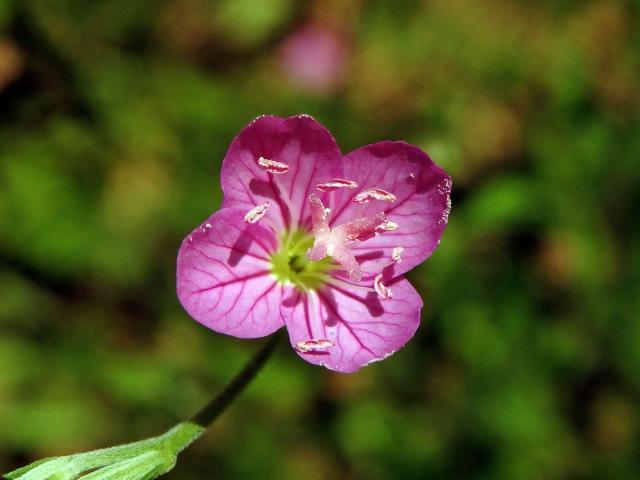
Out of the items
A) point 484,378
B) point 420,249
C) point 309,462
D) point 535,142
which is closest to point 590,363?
point 484,378

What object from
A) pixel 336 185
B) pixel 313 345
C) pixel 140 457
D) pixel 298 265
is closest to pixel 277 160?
pixel 336 185

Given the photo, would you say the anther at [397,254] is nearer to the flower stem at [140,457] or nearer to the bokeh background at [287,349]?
the flower stem at [140,457]

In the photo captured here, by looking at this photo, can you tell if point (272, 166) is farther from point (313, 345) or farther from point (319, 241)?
point (313, 345)

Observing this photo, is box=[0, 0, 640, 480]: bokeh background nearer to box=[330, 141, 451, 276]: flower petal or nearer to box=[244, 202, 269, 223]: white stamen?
box=[330, 141, 451, 276]: flower petal

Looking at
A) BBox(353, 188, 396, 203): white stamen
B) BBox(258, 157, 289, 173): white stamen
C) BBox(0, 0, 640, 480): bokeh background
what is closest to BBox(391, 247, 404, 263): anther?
BBox(353, 188, 396, 203): white stamen

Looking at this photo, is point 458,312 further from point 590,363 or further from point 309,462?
point 309,462
